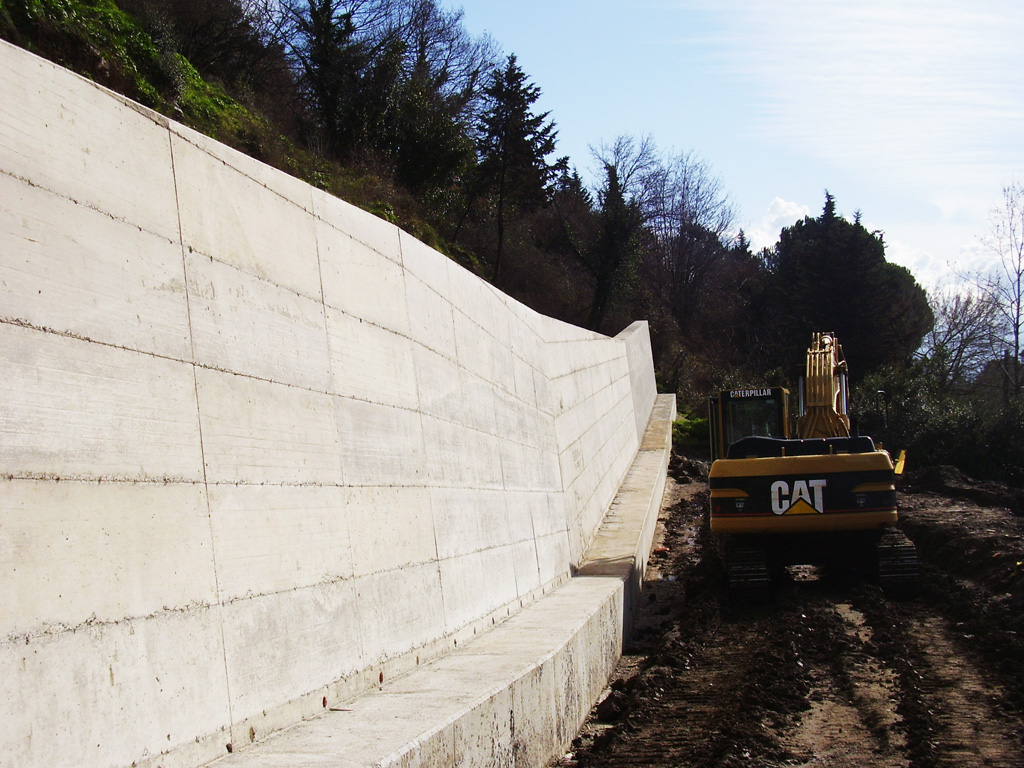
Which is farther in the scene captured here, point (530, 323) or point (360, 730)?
point (530, 323)

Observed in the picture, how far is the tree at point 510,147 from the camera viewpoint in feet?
118

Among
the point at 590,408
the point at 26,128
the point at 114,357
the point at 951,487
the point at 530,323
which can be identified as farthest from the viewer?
the point at 951,487

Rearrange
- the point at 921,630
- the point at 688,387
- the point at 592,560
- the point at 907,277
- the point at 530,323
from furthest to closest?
the point at 907,277 < the point at 688,387 < the point at 592,560 < the point at 530,323 < the point at 921,630

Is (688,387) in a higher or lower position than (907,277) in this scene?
lower

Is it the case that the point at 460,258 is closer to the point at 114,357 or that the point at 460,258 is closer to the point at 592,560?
the point at 592,560

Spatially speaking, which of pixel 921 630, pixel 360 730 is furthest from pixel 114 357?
pixel 921 630

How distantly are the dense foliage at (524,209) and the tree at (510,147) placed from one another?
0.30 feet

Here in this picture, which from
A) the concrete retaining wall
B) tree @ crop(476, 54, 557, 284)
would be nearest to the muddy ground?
the concrete retaining wall

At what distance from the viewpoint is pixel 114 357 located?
3.86 m

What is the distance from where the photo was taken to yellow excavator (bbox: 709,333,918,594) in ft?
41.9

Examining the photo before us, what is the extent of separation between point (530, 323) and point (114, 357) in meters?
8.32

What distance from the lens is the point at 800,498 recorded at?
12.9 m

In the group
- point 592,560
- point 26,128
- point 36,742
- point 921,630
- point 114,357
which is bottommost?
point 921,630

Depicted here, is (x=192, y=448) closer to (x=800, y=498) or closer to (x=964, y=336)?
(x=800, y=498)
